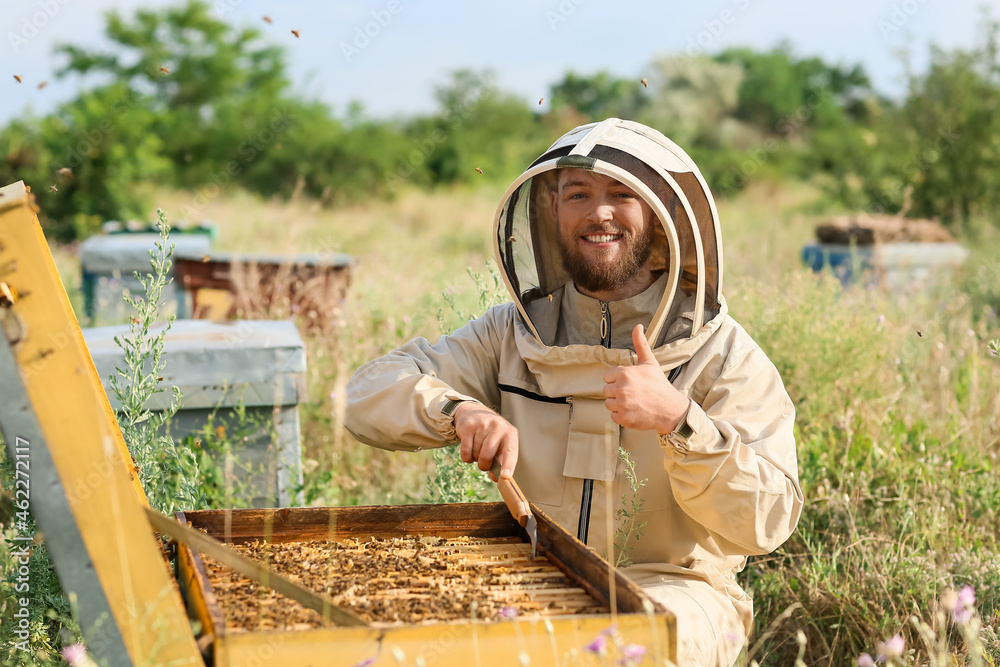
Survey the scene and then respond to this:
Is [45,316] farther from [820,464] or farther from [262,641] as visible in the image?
[820,464]

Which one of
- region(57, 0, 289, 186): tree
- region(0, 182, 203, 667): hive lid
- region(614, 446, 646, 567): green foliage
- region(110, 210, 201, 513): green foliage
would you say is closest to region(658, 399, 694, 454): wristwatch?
region(614, 446, 646, 567): green foliage

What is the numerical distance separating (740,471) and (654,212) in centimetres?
94

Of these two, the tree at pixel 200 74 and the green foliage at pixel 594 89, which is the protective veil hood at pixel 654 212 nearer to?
the tree at pixel 200 74

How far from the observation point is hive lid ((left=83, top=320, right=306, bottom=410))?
11.8ft

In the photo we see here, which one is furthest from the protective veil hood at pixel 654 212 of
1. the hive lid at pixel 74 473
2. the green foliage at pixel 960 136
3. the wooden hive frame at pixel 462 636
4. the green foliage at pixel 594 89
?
the green foliage at pixel 594 89

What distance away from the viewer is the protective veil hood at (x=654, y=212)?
2.62 m

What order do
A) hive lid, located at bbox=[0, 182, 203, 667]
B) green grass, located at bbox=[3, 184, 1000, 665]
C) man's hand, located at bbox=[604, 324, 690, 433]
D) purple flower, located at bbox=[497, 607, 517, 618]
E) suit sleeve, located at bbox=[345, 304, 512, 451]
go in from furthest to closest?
green grass, located at bbox=[3, 184, 1000, 665], suit sleeve, located at bbox=[345, 304, 512, 451], man's hand, located at bbox=[604, 324, 690, 433], purple flower, located at bbox=[497, 607, 517, 618], hive lid, located at bbox=[0, 182, 203, 667]

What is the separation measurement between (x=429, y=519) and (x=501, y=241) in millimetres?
1142

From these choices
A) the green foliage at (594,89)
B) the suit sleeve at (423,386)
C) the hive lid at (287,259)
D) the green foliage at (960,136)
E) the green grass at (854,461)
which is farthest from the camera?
the green foliage at (594,89)

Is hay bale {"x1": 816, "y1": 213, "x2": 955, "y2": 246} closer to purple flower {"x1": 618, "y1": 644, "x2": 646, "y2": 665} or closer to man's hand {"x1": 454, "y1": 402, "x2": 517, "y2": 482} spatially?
man's hand {"x1": 454, "y1": 402, "x2": 517, "y2": 482}

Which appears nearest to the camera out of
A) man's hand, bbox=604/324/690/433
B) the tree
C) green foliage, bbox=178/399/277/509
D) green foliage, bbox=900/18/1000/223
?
man's hand, bbox=604/324/690/433

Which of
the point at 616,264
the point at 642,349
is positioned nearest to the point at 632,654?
the point at 642,349

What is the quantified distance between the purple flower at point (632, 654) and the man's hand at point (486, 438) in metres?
0.81

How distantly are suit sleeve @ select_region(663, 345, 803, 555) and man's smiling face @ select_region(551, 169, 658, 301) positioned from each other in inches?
21.3
